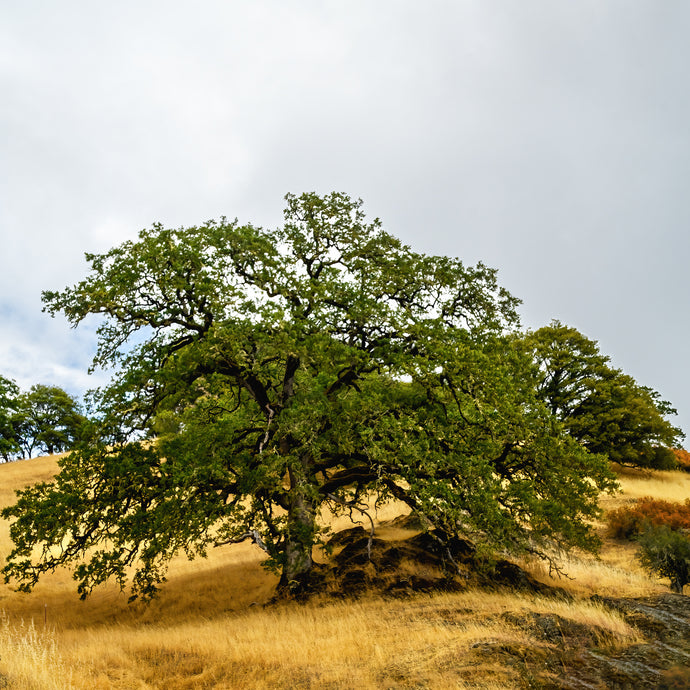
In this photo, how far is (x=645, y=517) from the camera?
2556cm

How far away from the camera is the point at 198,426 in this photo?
17703 mm

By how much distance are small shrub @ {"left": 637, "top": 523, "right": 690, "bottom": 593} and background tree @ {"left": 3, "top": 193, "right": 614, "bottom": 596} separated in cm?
515

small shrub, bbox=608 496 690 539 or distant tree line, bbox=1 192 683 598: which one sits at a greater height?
distant tree line, bbox=1 192 683 598

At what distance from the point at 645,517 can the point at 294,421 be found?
20.3 m

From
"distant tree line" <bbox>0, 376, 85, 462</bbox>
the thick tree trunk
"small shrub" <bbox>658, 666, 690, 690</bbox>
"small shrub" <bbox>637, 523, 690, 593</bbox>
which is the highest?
"distant tree line" <bbox>0, 376, 85, 462</bbox>

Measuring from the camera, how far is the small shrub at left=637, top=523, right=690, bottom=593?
18734 mm

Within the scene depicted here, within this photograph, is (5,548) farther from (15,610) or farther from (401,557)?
(401,557)

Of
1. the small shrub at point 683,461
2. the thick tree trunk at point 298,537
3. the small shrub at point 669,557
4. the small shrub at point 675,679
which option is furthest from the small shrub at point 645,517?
the small shrub at point 683,461

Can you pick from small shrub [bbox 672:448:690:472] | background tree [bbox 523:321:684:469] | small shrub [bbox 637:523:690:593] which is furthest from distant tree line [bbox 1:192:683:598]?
small shrub [bbox 672:448:690:472]

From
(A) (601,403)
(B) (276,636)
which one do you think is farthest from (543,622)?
(A) (601,403)

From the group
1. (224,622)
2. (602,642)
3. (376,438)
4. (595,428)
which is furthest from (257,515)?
(595,428)

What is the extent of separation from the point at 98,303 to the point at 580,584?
1795 centimetres

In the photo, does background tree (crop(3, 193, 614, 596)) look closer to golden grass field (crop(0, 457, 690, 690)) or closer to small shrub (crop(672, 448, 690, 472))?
golden grass field (crop(0, 457, 690, 690))

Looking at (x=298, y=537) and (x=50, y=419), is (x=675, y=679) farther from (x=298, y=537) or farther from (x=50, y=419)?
(x=50, y=419)
